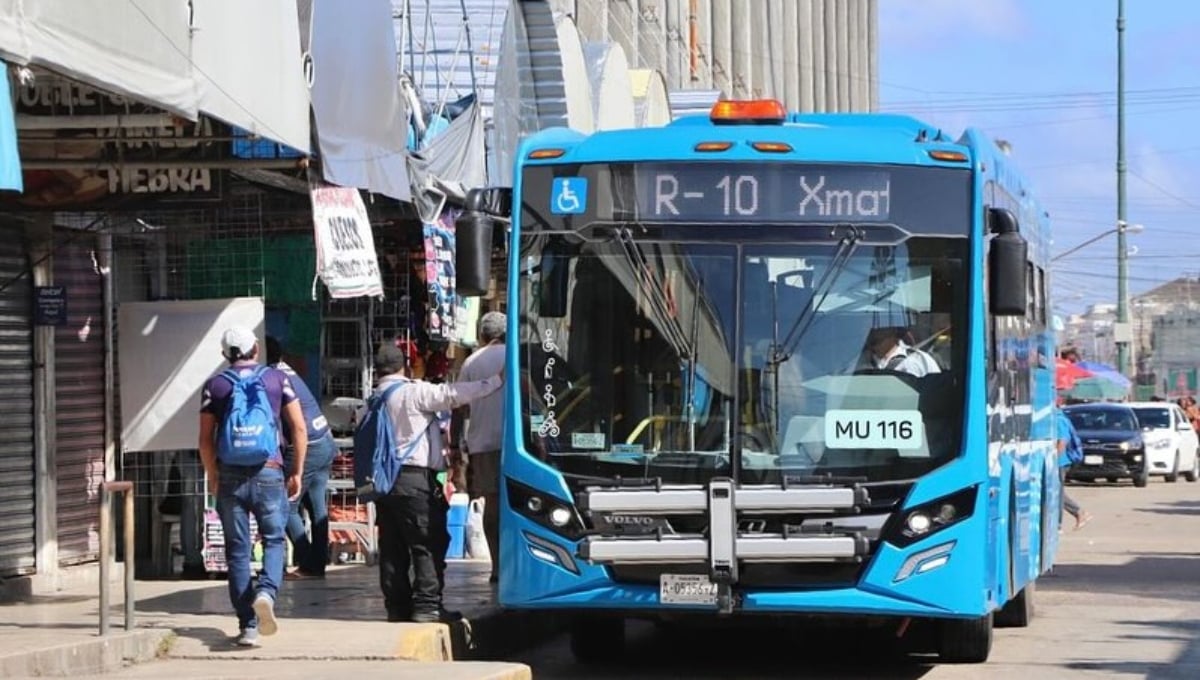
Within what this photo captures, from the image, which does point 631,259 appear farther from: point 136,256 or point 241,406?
point 136,256

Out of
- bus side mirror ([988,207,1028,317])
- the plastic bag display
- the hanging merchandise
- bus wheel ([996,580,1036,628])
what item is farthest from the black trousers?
the plastic bag display

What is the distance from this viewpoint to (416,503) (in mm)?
12992

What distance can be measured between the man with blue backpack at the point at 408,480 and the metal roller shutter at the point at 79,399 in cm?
392

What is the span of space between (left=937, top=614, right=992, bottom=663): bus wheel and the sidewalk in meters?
2.79

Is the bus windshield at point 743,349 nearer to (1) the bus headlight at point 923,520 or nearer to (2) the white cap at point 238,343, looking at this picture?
(1) the bus headlight at point 923,520

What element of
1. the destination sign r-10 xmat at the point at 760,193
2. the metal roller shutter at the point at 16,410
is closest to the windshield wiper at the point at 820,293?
the destination sign r-10 xmat at the point at 760,193

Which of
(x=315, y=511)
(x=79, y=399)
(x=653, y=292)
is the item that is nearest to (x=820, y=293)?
(x=653, y=292)

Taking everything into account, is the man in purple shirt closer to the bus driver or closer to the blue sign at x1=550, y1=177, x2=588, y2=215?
the blue sign at x1=550, y1=177, x2=588, y2=215

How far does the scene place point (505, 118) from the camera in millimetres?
20953

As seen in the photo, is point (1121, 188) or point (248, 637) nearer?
point (248, 637)

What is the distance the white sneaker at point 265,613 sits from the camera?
11.7 meters

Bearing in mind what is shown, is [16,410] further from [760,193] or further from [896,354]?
[896,354]

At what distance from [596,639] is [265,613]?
2.52 meters

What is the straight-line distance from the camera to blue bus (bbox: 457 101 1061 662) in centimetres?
1172
